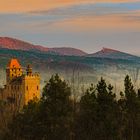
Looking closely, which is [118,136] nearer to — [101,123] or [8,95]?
[101,123]

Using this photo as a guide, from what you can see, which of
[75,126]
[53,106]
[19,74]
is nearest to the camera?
[53,106]

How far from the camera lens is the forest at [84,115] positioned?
201ft

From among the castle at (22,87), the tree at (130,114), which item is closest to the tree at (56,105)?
the tree at (130,114)

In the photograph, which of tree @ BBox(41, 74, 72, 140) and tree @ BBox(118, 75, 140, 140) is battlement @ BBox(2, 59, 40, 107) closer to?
tree @ BBox(118, 75, 140, 140)

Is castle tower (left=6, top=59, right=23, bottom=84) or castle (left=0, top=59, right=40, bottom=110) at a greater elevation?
castle tower (left=6, top=59, right=23, bottom=84)

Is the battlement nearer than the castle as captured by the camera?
No

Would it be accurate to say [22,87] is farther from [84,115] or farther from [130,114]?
[84,115]

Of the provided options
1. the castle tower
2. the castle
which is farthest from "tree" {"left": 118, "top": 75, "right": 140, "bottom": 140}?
the castle tower

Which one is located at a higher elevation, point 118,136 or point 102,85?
point 102,85

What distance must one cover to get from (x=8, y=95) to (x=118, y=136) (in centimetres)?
8916

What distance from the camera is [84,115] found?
64188mm

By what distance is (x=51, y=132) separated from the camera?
204 ft

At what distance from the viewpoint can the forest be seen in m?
61.2

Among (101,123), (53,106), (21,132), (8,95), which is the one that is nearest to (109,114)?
(101,123)
